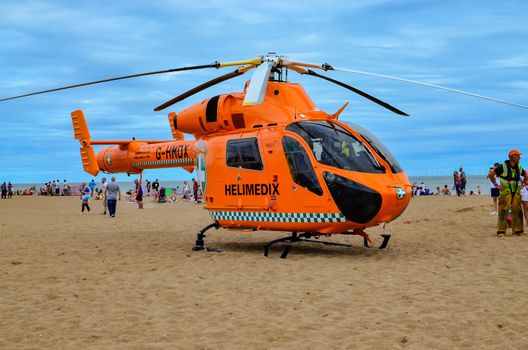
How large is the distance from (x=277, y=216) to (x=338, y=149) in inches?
71.7

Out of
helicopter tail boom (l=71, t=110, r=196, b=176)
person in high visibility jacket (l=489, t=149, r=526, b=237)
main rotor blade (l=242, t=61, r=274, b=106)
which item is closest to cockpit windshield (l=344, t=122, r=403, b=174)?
main rotor blade (l=242, t=61, r=274, b=106)

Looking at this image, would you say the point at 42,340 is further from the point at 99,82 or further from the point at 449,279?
the point at 99,82

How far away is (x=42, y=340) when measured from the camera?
5375mm

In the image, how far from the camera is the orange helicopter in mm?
9570

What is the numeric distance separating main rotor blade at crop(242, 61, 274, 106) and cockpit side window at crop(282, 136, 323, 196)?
1.29m

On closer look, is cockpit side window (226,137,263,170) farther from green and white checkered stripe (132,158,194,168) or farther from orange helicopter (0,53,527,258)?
green and white checkered stripe (132,158,194,168)

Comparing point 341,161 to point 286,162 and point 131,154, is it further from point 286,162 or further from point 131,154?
point 131,154

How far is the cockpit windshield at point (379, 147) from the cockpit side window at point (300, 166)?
1.10 metres

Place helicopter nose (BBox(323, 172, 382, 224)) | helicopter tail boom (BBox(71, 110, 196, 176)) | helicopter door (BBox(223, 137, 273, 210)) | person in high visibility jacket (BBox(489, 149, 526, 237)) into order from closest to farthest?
helicopter nose (BBox(323, 172, 382, 224)), helicopter door (BBox(223, 137, 273, 210)), person in high visibility jacket (BBox(489, 149, 526, 237)), helicopter tail boom (BBox(71, 110, 196, 176))


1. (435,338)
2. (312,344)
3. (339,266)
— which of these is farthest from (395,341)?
(339,266)

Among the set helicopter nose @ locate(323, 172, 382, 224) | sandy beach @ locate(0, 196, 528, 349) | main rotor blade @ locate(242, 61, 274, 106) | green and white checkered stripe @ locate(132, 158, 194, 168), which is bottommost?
sandy beach @ locate(0, 196, 528, 349)

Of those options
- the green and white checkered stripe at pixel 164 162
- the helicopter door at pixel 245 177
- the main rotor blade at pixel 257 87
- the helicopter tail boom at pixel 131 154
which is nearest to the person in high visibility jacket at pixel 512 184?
the helicopter door at pixel 245 177

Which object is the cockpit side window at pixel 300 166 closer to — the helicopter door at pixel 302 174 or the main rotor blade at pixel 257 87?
the helicopter door at pixel 302 174

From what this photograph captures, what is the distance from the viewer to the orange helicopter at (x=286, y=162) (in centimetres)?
957
